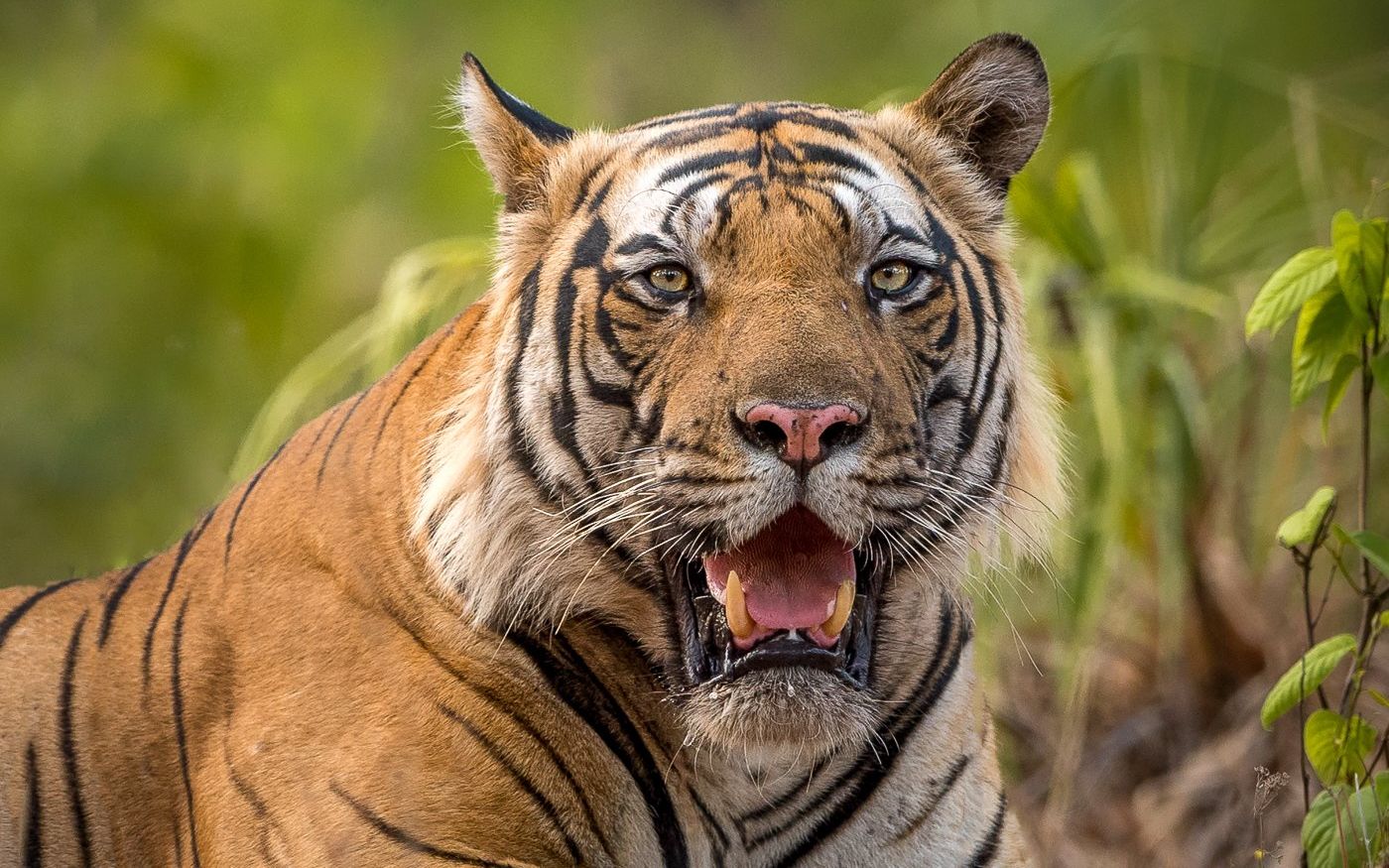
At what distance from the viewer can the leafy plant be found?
7.89ft

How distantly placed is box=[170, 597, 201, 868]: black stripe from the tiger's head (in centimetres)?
47

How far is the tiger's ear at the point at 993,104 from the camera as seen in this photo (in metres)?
2.56

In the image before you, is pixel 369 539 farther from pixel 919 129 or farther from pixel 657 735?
pixel 919 129

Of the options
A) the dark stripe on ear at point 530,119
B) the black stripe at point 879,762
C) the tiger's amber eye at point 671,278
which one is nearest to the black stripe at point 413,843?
the black stripe at point 879,762

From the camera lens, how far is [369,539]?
98.3 inches

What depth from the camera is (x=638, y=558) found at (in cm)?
234

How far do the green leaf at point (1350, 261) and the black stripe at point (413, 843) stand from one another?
4.79 ft

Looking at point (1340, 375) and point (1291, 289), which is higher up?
Result: point (1291, 289)

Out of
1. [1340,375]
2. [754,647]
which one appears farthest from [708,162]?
[1340,375]

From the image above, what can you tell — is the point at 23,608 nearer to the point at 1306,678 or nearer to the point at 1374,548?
the point at 1306,678

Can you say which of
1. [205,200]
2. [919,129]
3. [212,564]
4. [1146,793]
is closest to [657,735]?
[212,564]

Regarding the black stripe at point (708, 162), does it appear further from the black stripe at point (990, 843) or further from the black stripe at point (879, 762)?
the black stripe at point (990, 843)

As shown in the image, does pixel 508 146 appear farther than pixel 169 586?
No

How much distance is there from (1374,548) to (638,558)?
107 centimetres
